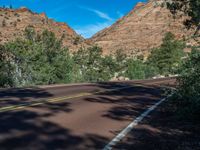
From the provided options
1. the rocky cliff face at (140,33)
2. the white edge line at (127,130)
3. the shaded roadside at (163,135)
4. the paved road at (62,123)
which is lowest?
the shaded roadside at (163,135)

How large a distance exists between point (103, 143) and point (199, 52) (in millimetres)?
5970

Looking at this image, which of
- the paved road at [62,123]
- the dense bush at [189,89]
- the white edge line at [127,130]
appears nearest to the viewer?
the paved road at [62,123]

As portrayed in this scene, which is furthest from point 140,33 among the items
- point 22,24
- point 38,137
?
point 38,137

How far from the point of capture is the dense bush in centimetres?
1176

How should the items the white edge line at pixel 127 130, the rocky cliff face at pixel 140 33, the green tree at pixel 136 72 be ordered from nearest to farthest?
the white edge line at pixel 127 130, the green tree at pixel 136 72, the rocky cliff face at pixel 140 33

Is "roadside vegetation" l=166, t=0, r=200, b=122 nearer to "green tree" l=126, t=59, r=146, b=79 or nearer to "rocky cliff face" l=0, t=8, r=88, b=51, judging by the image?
"green tree" l=126, t=59, r=146, b=79

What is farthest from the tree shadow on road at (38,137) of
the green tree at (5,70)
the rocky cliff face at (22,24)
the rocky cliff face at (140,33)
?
the rocky cliff face at (140,33)

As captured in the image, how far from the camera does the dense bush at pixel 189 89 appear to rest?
38.6ft

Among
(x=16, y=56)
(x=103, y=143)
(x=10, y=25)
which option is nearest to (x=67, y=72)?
(x=16, y=56)

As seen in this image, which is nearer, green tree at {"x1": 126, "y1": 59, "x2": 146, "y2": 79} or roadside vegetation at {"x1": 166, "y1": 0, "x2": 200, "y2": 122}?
roadside vegetation at {"x1": 166, "y1": 0, "x2": 200, "y2": 122}

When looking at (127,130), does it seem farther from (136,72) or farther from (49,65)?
(136,72)

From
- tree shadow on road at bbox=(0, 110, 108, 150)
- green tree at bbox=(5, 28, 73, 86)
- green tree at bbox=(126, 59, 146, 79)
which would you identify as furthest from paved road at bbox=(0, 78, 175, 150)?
green tree at bbox=(126, 59, 146, 79)

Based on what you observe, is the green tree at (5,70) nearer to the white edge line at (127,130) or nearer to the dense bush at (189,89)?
the white edge line at (127,130)

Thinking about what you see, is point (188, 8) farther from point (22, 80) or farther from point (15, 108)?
point (22, 80)
